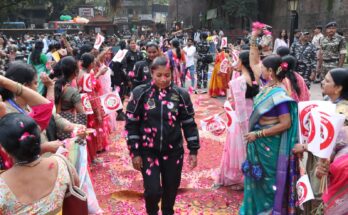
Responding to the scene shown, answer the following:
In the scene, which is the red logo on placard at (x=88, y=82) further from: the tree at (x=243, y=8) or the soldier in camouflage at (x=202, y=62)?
the tree at (x=243, y=8)

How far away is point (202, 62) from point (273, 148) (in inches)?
360

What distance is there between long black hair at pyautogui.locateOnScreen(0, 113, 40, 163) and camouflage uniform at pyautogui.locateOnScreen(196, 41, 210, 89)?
1066cm

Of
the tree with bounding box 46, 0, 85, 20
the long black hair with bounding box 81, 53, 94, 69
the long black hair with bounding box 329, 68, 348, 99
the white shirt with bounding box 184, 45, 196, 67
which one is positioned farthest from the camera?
the tree with bounding box 46, 0, 85, 20

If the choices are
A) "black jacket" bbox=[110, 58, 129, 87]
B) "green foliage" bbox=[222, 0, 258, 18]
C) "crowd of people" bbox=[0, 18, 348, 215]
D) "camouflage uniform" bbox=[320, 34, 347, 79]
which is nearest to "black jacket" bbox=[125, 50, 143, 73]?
"black jacket" bbox=[110, 58, 129, 87]

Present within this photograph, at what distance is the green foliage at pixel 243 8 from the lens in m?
27.3

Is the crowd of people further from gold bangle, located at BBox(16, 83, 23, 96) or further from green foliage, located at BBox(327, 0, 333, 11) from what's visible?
green foliage, located at BBox(327, 0, 333, 11)

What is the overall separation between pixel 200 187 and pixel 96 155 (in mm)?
2091

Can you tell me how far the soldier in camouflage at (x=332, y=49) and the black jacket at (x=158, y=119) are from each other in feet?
25.4

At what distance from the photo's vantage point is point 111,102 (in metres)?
4.62

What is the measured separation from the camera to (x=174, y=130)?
129 inches

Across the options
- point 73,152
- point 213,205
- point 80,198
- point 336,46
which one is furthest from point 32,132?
point 336,46

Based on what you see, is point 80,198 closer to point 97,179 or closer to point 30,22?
point 97,179

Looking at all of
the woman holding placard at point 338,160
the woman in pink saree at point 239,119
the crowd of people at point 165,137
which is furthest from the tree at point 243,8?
the woman holding placard at point 338,160

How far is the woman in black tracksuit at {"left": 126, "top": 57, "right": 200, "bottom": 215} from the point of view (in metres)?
3.23
